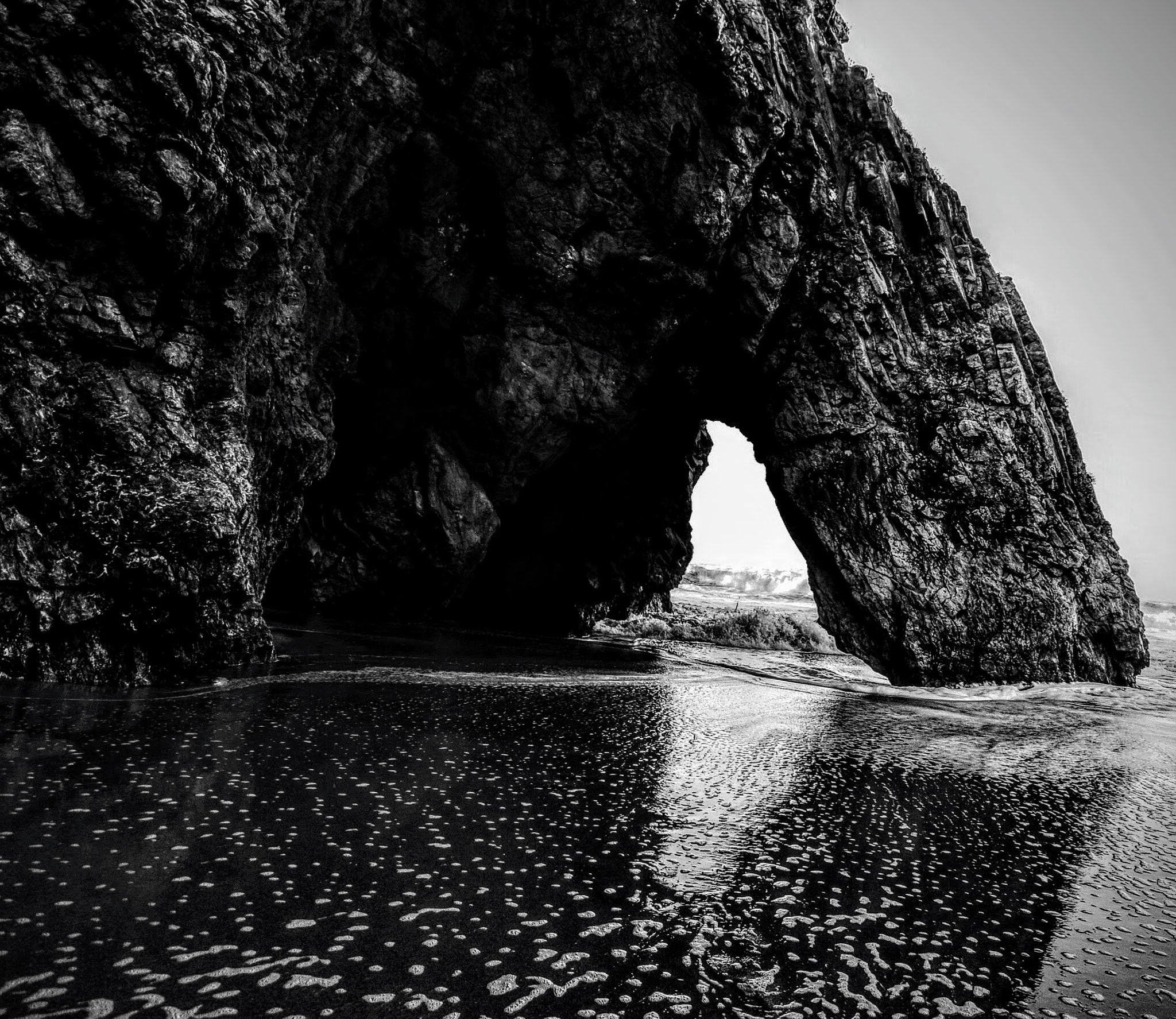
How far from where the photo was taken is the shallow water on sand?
3.05 meters

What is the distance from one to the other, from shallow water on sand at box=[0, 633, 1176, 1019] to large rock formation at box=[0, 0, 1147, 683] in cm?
342

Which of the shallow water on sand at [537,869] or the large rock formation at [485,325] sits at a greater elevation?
the large rock formation at [485,325]

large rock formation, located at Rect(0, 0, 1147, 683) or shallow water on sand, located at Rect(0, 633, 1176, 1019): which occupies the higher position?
large rock formation, located at Rect(0, 0, 1147, 683)

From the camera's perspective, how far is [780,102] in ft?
57.2

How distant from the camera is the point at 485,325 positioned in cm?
1848

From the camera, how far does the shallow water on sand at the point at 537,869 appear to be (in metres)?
3.05

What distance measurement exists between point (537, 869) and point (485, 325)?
15.9 meters

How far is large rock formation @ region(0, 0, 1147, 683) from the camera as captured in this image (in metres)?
8.50

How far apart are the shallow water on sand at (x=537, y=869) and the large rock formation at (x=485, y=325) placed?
3420mm

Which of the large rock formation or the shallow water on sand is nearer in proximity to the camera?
the shallow water on sand

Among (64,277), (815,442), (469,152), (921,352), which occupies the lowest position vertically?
(64,277)

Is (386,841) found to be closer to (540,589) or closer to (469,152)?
(469,152)

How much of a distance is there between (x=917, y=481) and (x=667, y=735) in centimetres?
1285

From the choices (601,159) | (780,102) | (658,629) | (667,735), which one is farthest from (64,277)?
(658,629)
